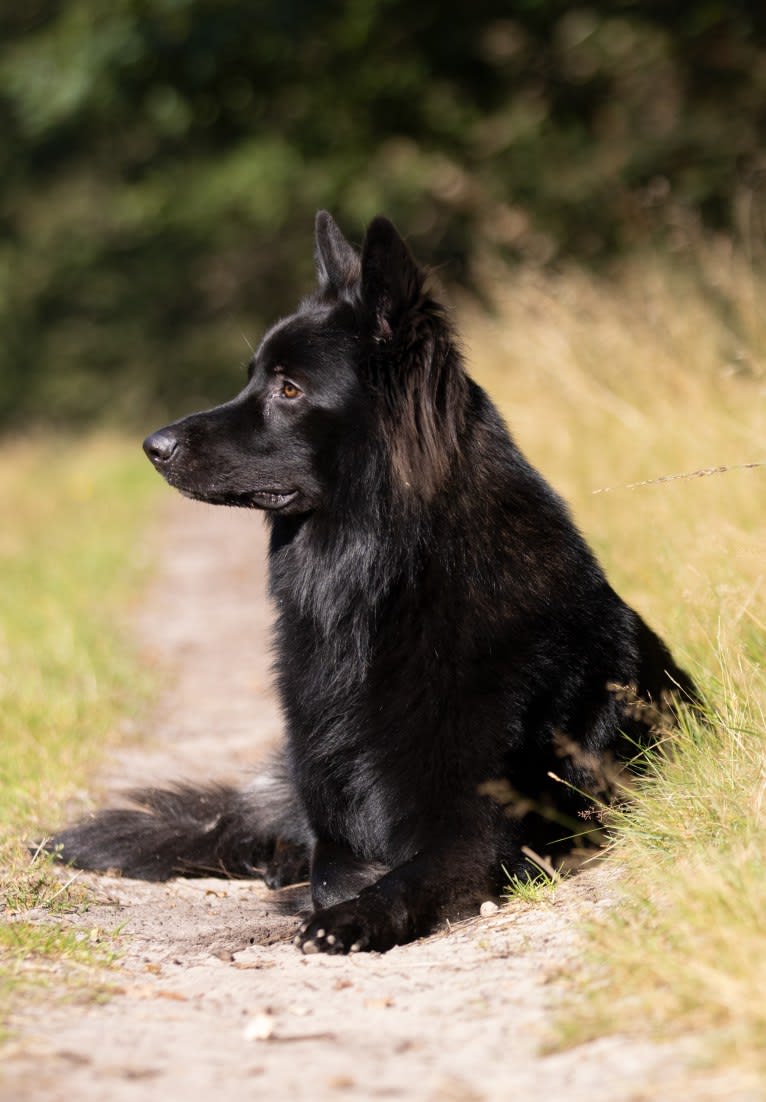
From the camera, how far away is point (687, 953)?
2.46 metres

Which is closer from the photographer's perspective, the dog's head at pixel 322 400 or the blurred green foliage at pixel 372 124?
the dog's head at pixel 322 400

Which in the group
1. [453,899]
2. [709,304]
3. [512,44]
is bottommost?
[453,899]

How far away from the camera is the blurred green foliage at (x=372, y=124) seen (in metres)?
13.9

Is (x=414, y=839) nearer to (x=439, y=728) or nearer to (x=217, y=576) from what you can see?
(x=439, y=728)

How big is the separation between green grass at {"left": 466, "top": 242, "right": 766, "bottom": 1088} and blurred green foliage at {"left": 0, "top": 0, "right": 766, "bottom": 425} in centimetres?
159

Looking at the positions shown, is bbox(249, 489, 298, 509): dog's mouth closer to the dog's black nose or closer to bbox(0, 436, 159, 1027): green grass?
the dog's black nose

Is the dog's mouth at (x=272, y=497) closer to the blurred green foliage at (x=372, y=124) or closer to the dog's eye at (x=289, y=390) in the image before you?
the dog's eye at (x=289, y=390)

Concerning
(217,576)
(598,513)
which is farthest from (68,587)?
(598,513)

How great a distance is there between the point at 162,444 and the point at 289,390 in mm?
428

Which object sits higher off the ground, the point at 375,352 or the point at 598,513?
the point at 375,352

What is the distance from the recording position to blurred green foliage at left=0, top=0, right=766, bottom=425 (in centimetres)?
1388

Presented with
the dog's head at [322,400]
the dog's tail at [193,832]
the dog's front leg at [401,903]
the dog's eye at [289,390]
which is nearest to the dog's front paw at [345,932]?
the dog's front leg at [401,903]

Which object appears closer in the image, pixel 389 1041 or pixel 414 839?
pixel 389 1041

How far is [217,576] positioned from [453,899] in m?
6.79
